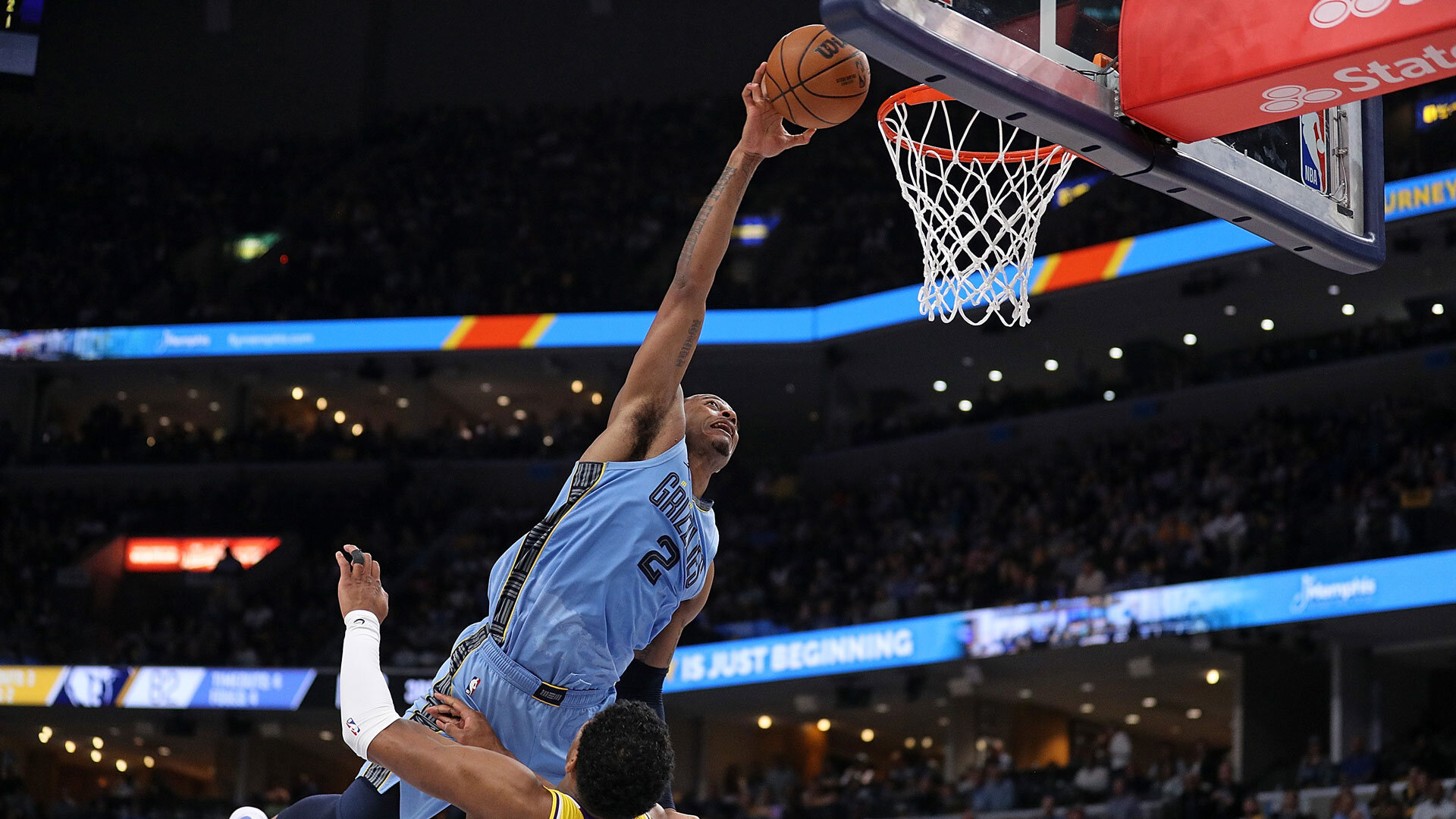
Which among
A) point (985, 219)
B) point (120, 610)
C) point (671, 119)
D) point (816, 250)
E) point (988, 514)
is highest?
point (671, 119)

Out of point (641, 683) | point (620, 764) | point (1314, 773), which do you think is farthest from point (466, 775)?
point (1314, 773)

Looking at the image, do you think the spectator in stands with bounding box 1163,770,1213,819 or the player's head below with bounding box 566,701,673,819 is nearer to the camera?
the player's head below with bounding box 566,701,673,819

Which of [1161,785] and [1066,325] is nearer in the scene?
[1161,785]

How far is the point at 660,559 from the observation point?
13.2 ft

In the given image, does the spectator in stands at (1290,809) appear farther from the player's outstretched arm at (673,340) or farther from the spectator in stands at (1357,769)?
the player's outstretched arm at (673,340)

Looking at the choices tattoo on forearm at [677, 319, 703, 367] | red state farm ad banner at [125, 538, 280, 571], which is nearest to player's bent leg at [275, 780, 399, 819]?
tattoo on forearm at [677, 319, 703, 367]

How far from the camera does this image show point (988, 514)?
20.7 metres

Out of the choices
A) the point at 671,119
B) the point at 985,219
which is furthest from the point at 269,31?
the point at 985,219

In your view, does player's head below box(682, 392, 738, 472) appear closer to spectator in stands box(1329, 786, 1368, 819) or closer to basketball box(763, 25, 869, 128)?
basketball box(763, 25, 869, 128)

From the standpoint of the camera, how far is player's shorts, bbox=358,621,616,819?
13.0 ft

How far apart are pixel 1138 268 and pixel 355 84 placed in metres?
16.3

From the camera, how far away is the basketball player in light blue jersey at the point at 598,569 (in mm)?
3943

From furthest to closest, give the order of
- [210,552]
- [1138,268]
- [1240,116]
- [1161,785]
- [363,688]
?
1. [210,552]
2. [1138,268]
3. [1161,785]
4. [1240,116]
5. [363,688]

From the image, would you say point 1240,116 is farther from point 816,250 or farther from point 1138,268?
point 816,250
